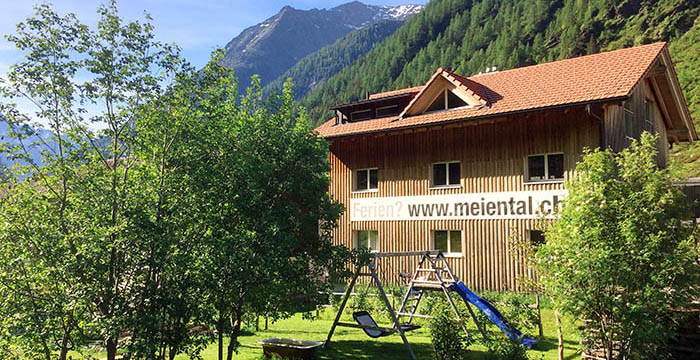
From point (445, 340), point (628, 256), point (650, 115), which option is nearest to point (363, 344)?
point (445, 340)

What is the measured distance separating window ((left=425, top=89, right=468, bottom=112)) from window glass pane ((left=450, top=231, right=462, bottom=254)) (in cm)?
504

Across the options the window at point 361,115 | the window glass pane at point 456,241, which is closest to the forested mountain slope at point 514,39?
the window glass pane at point 456,241

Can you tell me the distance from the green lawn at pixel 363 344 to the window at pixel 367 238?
6.62 m

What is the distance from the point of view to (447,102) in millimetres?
19125

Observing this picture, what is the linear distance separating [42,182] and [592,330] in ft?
29.4

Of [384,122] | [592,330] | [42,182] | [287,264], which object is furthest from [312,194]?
[384,122]

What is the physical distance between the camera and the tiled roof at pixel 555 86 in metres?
15.6

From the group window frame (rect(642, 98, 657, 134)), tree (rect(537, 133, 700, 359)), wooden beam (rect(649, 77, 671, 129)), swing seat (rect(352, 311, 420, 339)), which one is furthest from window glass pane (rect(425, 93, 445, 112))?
tree (rect(537, 133, 700, 359))

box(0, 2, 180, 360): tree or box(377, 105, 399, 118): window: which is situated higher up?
box(377, 105, 399, 118): window

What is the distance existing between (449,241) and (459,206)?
1.50 m

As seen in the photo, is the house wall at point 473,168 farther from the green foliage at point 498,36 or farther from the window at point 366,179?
the green foliage at point 498,36

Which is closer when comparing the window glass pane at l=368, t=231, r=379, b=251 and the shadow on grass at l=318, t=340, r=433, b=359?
the shadow on grass at l=318, t=340, r=433, b=359

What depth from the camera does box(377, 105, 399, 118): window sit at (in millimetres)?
22062

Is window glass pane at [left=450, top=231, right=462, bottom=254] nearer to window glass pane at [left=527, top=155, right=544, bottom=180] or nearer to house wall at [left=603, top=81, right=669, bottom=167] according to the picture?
window glass pane at [left=527, top=155, right=544, bottom=180]
